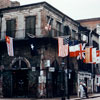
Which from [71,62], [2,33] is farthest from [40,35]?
[71,62]

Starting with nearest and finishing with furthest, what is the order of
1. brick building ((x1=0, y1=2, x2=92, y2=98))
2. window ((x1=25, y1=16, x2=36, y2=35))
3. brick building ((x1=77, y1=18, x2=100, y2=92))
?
1. brick building ((x1=0, y1=2, x2=92, y2=98))
2. window ((x1=25, y1=16, x2=36, y2=35))
3. brick building ((x1=77, y1=18, x2=100, y2=92))

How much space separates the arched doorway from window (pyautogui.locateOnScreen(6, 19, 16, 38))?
282 cm

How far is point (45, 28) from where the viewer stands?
26.3 meters

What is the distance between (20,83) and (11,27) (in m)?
6.03

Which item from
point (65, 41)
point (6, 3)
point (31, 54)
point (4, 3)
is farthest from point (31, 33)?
point (6, 3)

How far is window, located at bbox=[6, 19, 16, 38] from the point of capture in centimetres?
2809

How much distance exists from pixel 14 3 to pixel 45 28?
8.83 m

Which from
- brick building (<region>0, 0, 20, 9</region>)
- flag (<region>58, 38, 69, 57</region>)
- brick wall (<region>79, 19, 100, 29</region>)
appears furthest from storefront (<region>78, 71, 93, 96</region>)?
brick wall (<region>79, 19, 100, 29</region>)

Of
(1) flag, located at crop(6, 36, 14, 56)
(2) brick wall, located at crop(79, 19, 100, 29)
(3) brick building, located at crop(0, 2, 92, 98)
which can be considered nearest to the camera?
(1) flag, located at crop(6, 36, 14, 56)

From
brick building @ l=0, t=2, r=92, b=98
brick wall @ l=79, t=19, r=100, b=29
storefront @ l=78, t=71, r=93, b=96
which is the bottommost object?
storefront @ l=78, t=71, r=93, b=96

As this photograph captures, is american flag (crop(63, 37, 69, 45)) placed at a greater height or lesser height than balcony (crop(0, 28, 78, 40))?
lesser

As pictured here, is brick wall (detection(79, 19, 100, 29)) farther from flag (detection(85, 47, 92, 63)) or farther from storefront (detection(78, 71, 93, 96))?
flag (detection(85, 47, 92, 63))

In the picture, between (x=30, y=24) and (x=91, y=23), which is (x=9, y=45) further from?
(x=91, y=23)

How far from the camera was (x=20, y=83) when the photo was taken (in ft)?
89.9
